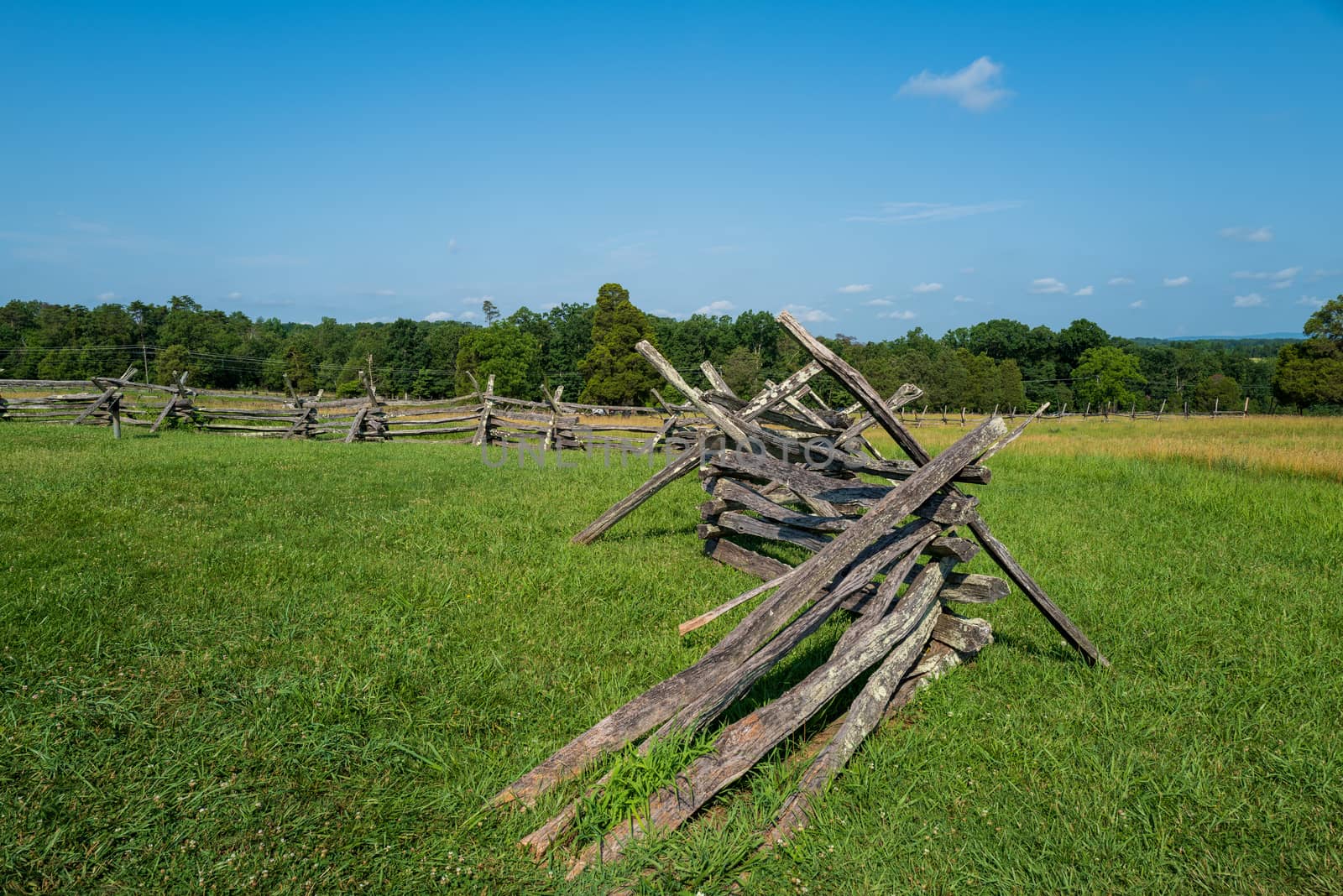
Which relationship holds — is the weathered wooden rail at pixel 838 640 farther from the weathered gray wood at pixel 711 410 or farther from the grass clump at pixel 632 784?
the weathered gray wood at pixel 711 410

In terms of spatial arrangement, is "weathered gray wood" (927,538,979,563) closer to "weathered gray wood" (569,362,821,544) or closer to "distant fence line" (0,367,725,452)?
"weathered gray wood" (569,362,821,544)

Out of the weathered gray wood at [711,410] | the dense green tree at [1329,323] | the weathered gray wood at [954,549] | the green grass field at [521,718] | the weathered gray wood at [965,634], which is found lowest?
the green grass field at [521,718]

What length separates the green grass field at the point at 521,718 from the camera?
7.93 feet

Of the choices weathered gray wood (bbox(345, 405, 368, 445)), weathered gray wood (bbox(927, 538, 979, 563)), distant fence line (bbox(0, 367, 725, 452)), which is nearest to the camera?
weathered gray wood (bbox(927, 538, 979, 563))

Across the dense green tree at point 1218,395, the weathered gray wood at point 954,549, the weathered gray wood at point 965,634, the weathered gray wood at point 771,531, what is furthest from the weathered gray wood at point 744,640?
the dense green tree at point 1218,395

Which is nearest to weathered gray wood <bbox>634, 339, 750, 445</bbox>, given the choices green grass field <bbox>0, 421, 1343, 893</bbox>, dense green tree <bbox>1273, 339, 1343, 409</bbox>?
green grass field <bbox>0, 421, 1343, 893</bbox>

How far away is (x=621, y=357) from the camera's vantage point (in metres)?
40.8

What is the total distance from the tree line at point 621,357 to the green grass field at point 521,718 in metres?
35.9

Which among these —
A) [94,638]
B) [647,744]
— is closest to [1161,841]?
[647,744]

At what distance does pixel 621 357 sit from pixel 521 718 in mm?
38128

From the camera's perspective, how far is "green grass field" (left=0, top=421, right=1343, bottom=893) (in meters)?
2.42

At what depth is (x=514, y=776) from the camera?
9.59 feet

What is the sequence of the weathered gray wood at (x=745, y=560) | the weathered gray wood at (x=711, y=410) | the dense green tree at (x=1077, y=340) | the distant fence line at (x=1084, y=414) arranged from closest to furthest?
1. the weathered gray wood at (x=745, y=560)
2. the weathered gray wood at (x=711, y=410)
3. the distant fence line at (x=1084, y=414)
4. the dense green tree at (x=1077, y=340)

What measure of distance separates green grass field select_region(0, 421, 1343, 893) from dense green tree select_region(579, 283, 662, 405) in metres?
34.6
